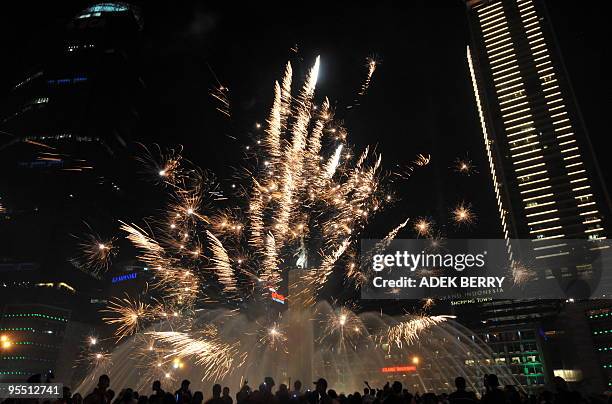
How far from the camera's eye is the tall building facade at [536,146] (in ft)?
416

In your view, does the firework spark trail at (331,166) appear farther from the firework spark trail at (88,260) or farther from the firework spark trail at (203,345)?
the firework spark trail at (88,260)

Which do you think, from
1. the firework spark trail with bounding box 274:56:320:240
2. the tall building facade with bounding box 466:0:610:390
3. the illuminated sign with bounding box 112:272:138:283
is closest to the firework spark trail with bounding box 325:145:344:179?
the firework spark trail with bounding box 274:56:320:240

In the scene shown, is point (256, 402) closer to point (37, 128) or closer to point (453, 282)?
point (453, 282)

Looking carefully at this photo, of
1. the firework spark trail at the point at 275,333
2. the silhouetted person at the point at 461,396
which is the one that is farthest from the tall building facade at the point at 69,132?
the silhouetted person at the point at 461,396

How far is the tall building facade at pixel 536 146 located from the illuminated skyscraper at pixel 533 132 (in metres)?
0.27

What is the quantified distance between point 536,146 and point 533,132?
181 inches

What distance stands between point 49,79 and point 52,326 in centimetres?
5008

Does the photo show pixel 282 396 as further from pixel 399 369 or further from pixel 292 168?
pixel 399 369

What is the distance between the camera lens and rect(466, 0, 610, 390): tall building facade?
126938 millimetres

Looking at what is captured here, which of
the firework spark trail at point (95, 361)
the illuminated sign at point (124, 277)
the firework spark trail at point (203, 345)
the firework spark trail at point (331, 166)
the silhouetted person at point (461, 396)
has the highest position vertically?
the illuminated sign at point (124, 277)

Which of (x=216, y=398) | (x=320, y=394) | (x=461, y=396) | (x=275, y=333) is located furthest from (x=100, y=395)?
(x=275, y=333)

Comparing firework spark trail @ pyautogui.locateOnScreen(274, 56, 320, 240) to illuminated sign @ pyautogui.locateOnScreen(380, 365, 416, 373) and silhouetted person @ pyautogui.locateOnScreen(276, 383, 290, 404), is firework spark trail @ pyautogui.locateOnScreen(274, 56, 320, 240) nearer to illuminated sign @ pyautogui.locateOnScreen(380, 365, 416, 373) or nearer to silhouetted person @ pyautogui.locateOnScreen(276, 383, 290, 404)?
silhouetted person @ pyautogui.locateOnScreen(276, 383, 290, 404)

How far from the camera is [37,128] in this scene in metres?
79.6

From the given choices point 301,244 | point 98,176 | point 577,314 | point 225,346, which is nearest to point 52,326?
point 98,176
